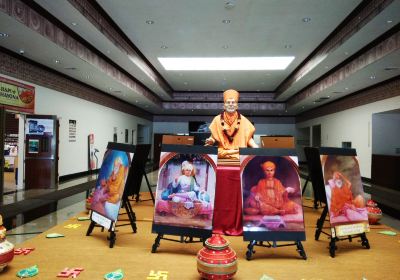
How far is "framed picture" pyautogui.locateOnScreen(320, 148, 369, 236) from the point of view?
2.85 metres

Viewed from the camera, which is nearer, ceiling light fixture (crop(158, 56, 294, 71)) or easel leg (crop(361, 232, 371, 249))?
easel leg (crop(361, 232, 371, 249))

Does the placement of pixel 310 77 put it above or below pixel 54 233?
above

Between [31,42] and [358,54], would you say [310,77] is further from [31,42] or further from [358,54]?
[31,42]

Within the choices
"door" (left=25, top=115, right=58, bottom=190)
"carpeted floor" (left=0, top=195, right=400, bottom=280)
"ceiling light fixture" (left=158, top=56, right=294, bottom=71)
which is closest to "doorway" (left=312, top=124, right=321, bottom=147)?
"ceiling light fixture" (left=158, top=56, right=294, bottom=71)

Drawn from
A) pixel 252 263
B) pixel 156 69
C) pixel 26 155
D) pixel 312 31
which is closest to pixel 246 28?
pixel 312 31

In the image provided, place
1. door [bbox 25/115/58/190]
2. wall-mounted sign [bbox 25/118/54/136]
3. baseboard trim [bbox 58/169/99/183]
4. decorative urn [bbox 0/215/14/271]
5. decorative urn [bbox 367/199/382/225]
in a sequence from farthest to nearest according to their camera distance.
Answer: baseboard trim [bbox 58/169/99/183]
door [bbox 25/115/58/190]
wall-mounted sign [bbox 25/118/54/136]
decorative urn [bbox 367/199/382/225]
decorative urn [bbox 0/215/14/271]

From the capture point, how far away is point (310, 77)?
11.0m

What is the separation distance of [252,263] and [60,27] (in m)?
6.20

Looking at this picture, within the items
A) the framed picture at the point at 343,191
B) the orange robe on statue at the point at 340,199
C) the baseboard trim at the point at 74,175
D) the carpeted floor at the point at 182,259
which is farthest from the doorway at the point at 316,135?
the orange robe on statue at the point at 340,199

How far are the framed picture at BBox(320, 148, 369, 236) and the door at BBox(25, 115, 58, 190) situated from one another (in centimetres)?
755

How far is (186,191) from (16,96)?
6.64 metres

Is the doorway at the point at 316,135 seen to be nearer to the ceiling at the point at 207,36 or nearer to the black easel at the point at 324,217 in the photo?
the ceiling at the point at 207,36

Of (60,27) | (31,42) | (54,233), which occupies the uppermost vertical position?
(60,27)

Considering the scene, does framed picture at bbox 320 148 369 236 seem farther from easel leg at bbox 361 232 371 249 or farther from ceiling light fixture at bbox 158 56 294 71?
ceiling light fixture at bbox 158 56 294 71
